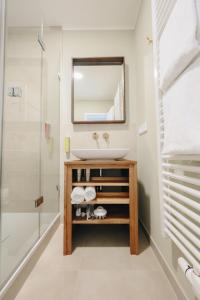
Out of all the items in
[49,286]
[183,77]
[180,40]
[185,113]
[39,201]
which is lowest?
[49,286]

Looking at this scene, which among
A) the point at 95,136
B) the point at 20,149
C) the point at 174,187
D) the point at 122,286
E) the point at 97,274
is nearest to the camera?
the point at 174,187

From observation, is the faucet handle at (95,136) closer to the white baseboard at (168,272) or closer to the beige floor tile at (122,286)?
the white baseboard at (168,272)

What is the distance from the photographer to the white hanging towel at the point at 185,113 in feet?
1.78

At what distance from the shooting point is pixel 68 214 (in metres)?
1.29

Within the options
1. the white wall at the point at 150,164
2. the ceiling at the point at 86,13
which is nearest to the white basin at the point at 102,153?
the white wall at the point at 150,164

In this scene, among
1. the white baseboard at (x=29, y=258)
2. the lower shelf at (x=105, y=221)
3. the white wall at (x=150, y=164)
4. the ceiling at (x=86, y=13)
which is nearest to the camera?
the white baseboard at (x=29, y=258)

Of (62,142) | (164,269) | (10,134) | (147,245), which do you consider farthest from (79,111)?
(164,269)

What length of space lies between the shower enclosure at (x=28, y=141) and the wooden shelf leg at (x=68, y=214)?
234 millimetres

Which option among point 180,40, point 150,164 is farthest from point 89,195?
point 180,40

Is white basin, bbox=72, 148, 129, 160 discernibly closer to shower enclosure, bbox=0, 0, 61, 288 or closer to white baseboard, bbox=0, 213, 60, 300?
shower enclosure, bbox=0, 0, 61, 288

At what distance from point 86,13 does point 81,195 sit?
5.88 feet

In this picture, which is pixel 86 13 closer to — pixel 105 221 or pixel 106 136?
pixel 106 136

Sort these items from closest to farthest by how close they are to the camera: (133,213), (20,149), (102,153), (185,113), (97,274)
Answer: (185,113), (97,274), (20,149), (133,213), (102,153)

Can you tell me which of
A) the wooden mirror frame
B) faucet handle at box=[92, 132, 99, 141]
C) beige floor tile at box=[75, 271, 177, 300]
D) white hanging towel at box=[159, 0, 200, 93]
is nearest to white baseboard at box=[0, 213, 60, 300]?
beige floor tile at box=[75, 271, 177, 300]
